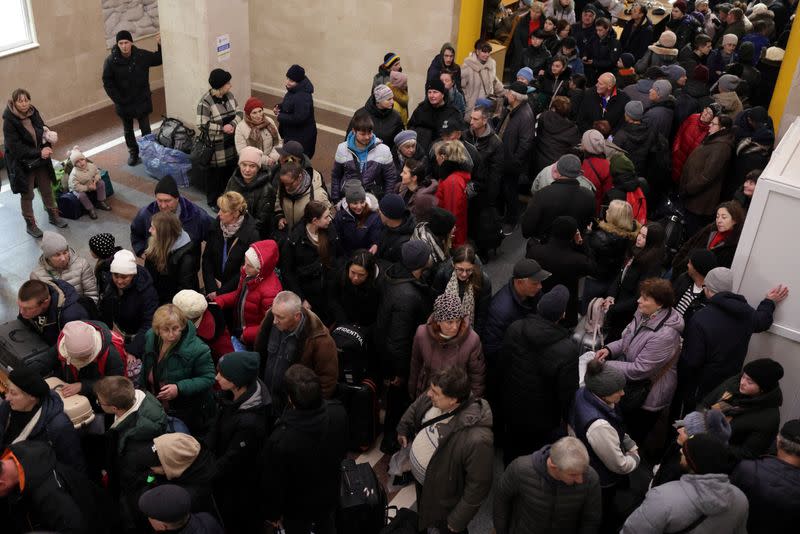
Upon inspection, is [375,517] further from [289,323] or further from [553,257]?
[553,257]

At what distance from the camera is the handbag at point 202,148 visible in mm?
8541

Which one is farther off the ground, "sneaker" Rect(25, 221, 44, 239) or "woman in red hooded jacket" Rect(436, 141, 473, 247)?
"woman in red hooded jacket" Rect(436, 141, 473, 247)

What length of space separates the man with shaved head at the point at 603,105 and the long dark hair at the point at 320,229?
4.31 meters

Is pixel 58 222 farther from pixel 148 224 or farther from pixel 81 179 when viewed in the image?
pixel 148 224

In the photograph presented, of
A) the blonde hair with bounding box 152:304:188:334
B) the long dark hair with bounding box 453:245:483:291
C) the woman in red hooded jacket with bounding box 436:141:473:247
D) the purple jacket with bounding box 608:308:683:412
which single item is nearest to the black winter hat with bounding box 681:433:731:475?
the purple jacket with bounding box 608:308:683:412

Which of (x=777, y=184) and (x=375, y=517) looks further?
(x=777, y=184)

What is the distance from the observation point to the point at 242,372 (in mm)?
4309

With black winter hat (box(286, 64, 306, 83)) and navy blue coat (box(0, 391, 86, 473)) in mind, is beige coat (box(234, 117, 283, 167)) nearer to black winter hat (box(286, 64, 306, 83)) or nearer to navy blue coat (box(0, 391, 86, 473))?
black winter hat (box(286, 64, 306, 83))

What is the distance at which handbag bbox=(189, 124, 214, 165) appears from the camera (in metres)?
8.54

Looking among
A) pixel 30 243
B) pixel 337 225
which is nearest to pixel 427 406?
pixel 337 225

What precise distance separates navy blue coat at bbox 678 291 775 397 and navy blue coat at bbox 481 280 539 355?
109 centimetres

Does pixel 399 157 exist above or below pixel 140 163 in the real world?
above

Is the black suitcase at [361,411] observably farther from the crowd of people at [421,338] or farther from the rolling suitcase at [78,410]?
the rolling suitcase at [78,410]

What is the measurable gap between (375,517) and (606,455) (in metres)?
1.43
